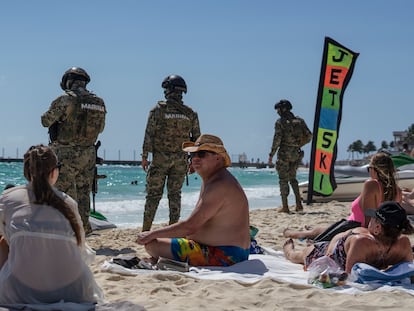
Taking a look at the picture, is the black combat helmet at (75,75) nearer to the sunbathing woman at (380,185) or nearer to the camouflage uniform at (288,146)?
the sunbathing woman at (380,185)

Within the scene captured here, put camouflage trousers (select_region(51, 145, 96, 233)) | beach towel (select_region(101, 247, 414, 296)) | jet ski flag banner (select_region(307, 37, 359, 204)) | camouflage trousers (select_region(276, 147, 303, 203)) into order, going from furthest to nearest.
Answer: camouflage trousers (select_region(276, 147, 303, 203))
jet ski flag banner (select_region(307, 37, 359, 204))
camouflage trousers (select_region(51, 145, 96, 233))
beach towel (select_region(101, 247, 414, 296))

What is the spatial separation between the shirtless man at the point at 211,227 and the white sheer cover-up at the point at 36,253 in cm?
141

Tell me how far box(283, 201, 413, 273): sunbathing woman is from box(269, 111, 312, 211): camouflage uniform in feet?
21.2

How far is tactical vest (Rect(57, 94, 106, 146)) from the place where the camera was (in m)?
6.57

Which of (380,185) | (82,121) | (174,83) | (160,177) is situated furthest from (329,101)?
(380,185)

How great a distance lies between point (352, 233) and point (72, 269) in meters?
2.15

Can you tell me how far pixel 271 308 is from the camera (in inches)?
144

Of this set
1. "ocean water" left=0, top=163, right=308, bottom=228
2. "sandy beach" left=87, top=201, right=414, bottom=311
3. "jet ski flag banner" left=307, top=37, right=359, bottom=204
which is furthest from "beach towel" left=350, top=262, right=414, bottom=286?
"jet ski flag banner" left=307, top=37, right=359, bottom=204

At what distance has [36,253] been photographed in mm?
3232

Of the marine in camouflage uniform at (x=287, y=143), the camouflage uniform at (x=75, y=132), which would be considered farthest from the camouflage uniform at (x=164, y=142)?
the marine in camouflage uniform at (x=287, y=143)

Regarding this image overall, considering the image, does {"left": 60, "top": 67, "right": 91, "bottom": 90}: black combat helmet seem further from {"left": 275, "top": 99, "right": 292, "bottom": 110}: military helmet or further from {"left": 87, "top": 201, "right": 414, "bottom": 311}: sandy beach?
{"left": 275, "top": 99, "right": 292, "bottom": 110}: military helmet

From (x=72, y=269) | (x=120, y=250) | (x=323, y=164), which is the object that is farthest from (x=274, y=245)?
(x=323, y=164)

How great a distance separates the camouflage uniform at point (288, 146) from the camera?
1100cm

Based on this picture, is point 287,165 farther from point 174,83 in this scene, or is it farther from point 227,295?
point 227,295
